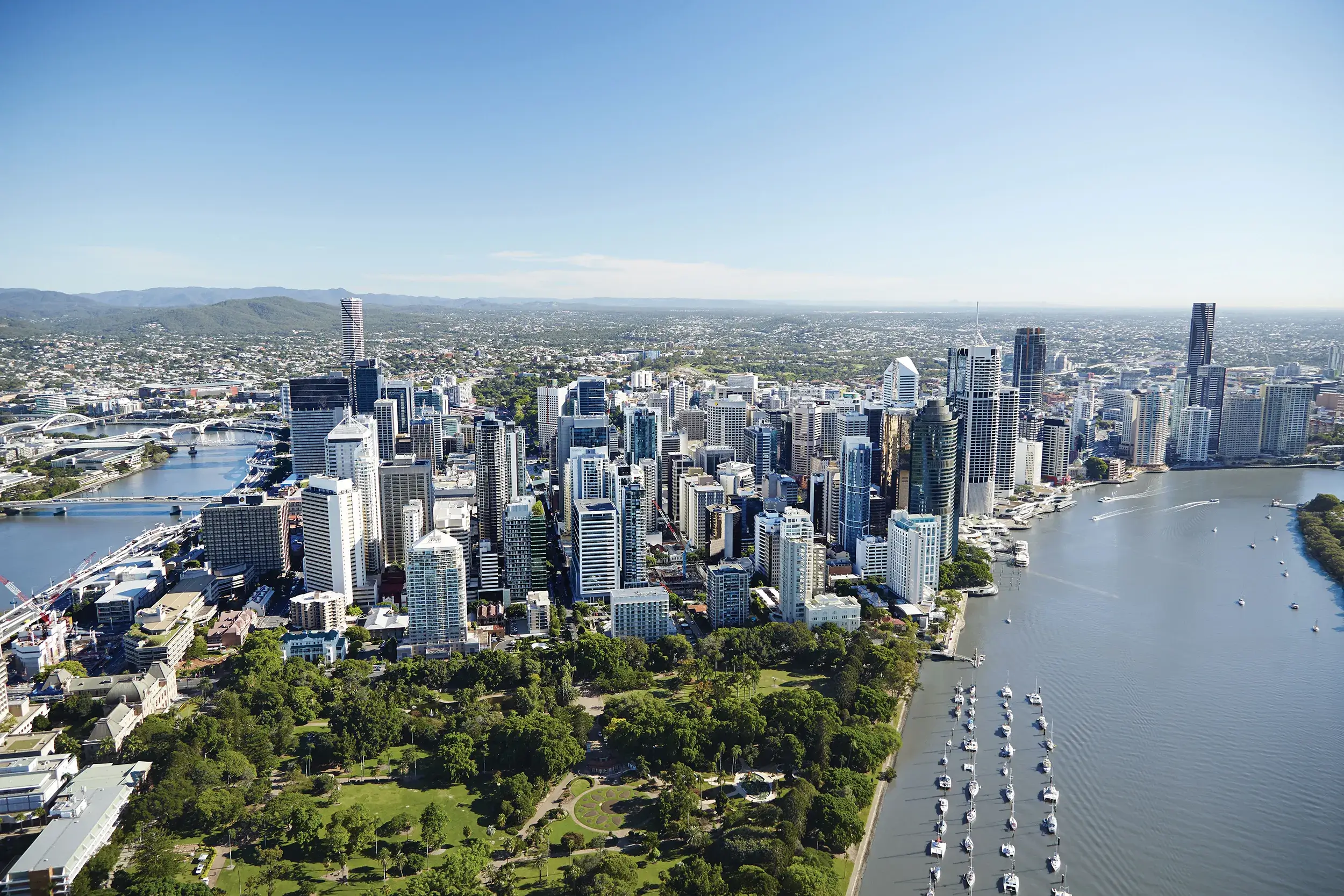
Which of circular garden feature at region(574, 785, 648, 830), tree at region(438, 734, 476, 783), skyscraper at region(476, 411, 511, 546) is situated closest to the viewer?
circular garden feature at region(574, 785, 648, 830)

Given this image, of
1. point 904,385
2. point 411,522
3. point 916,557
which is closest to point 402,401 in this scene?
point 411,522

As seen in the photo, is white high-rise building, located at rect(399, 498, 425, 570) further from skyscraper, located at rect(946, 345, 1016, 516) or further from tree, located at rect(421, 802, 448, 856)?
skyscraper, located at rect(946, 345, 1016, 516)

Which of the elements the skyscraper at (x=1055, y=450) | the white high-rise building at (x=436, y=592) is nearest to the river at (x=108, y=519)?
the white high-rise building at (x=436, y=592)

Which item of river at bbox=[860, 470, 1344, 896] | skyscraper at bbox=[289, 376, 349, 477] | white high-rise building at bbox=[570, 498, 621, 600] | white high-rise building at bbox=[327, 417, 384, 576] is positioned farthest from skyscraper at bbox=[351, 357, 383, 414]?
river at bbox=[860, 470, 1344, 896]

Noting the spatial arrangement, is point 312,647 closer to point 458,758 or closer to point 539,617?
point 539,617

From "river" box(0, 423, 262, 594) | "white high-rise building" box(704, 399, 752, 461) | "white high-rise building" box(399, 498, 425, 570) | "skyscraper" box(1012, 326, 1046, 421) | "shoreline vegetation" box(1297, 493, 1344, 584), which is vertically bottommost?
"river" box(0, 423, 262, 594)

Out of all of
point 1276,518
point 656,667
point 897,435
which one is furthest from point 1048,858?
point 1276,518

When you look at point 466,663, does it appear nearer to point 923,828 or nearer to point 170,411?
point 923,828
